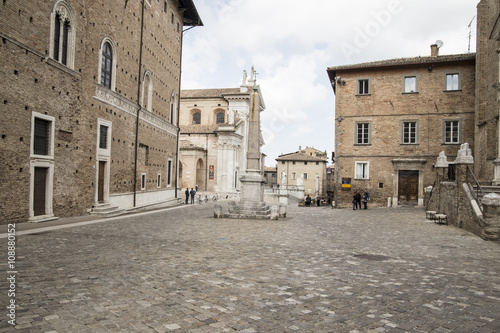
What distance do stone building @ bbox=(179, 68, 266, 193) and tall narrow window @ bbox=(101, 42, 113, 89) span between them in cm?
2546

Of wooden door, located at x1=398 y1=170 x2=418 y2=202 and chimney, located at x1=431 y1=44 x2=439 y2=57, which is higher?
chimney, located at x1=431 y1=44 x2=439 y2=57

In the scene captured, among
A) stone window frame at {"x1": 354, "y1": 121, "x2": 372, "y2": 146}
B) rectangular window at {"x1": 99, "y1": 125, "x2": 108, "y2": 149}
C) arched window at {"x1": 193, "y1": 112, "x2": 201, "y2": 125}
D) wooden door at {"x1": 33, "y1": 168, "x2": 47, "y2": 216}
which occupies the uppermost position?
A: arched window at {"x1": 193, "y1": 112, "x2": 201, "y2": 125}

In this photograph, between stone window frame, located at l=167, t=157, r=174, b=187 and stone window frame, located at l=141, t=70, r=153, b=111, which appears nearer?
stone window frame, located at l=141, t=70, r=153, b=111

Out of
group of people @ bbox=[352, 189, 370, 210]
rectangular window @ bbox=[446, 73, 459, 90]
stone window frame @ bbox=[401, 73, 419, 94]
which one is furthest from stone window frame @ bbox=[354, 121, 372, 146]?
rectangular window @ bbox=[446, 73, 459, 90]

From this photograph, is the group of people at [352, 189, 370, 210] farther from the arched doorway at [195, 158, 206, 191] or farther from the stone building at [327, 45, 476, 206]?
the arched doorway at [195, 158, 206, 191]

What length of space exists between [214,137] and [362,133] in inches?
Result: 947

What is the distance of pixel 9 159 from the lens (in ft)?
37.2

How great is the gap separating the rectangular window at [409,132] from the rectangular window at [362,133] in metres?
2.39

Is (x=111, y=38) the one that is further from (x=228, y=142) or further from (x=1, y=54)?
(x=228, y=142)

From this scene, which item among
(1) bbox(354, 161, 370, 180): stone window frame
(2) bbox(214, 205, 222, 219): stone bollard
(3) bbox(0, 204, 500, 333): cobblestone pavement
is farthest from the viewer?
(1) bbox(354, 161, 370, 180): stone window frame

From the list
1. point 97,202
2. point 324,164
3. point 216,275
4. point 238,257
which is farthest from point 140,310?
point 324,164

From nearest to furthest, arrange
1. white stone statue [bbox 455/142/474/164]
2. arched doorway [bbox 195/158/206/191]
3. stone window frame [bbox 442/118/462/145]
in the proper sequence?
white stone statue [bbox 455/142/474/164], stone window frame [bbox 442/118/462/145], arched doorway [bbox 195/158/206/191]

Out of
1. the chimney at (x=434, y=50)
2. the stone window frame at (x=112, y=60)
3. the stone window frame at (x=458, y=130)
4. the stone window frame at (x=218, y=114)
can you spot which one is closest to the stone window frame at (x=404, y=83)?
the stone window frame at (x=458, y=130)

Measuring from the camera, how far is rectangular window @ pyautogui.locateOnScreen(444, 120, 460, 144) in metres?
23.5
